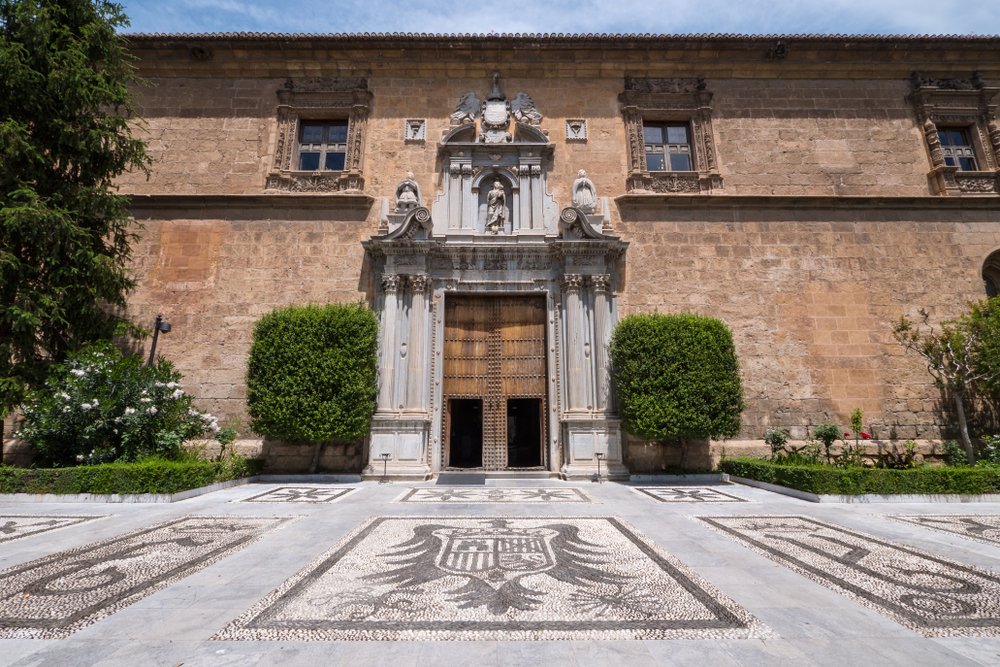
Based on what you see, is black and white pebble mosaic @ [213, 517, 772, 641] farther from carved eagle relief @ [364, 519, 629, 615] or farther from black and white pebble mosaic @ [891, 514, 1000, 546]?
black and white pebble mosaic @ [891, 514, 1000, 546]

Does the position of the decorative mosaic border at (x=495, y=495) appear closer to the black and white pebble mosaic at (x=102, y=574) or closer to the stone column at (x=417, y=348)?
the stone column at (x=417, y=348)

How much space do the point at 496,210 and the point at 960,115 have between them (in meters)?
13.6

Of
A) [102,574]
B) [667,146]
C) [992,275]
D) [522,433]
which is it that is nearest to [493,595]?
[102,574]

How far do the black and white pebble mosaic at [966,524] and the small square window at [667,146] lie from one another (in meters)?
Answer: 9.89

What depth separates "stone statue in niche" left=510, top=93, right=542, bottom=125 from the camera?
1273 centimetres

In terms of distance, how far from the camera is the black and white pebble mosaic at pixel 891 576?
9.04 feet

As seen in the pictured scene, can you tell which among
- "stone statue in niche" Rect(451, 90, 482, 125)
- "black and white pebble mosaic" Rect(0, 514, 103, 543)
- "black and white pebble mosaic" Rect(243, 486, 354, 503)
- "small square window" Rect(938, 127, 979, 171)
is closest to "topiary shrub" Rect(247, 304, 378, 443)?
"black and white pebble mosaic" Rect(243, 486, 354, 503)

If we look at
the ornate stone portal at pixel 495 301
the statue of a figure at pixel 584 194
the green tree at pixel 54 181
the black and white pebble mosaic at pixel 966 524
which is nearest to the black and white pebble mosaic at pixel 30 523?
the green tree at pixel 54 181

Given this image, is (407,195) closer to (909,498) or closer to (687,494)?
(687,494)

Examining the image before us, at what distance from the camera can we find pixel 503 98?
12.9 meters

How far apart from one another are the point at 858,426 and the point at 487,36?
13.5m

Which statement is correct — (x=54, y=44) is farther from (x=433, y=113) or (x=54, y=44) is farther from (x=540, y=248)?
(x=540, y=248)

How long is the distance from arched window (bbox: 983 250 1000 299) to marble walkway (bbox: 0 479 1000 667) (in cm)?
1015

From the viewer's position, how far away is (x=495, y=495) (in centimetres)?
778
